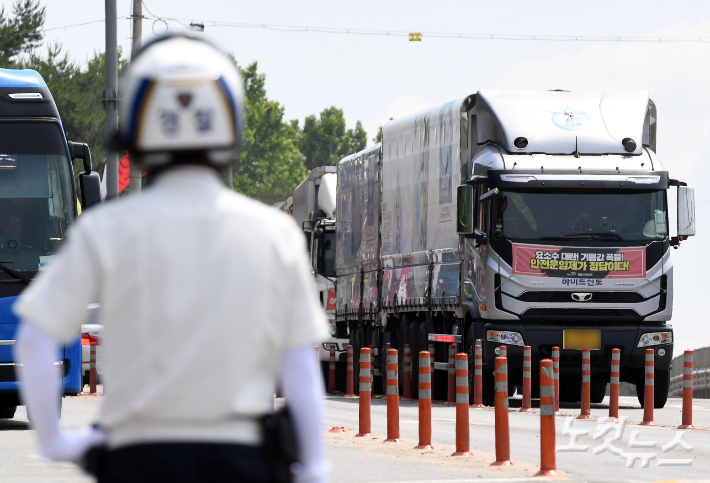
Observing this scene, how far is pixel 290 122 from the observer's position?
142m

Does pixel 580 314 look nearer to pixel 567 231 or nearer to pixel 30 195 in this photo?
pixel 567 231

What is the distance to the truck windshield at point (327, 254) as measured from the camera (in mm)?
29906

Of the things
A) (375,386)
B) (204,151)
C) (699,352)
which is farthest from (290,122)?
(204,151)

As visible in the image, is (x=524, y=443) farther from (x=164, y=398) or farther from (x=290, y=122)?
(x=290, y=122)

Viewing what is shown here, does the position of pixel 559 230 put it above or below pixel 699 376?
above

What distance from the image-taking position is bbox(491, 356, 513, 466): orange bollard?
1130 cm

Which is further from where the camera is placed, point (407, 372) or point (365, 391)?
point (407, 372)

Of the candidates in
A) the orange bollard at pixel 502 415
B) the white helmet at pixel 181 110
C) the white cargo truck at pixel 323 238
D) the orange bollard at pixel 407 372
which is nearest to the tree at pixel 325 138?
the white cargo truck at pixel 323 238

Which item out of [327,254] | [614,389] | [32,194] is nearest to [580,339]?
[614,389]

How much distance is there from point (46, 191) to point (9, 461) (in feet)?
13.1

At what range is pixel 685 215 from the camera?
2064cm

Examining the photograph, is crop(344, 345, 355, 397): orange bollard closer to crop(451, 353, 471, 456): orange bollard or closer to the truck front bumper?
the truck front bumper

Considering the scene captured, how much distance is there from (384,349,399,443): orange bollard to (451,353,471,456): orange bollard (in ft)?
4.12

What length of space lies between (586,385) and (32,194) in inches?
300
